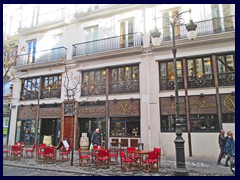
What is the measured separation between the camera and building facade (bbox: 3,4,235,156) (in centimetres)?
1287

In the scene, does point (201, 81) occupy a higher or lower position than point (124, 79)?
lower

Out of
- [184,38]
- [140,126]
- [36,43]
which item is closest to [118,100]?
[140,126]

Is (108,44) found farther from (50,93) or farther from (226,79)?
(226,79)

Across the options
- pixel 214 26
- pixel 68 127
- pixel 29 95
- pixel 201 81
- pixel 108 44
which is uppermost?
pixel 214 26

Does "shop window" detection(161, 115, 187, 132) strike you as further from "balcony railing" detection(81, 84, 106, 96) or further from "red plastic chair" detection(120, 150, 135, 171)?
"red plastic chair" detection(120, 150, 135, 171)

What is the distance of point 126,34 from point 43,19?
9068mm

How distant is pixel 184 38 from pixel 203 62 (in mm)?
A: 1997

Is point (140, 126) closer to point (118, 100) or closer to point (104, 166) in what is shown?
point (118, 100)

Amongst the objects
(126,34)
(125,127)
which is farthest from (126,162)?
(126,34)

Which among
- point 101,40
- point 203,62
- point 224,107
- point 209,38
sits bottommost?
point 224,107

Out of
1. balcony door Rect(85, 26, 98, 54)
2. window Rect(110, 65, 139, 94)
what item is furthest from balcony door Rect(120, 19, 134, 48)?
balcony door Rect(85, 26, 98, 54)

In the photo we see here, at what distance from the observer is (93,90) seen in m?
15.9

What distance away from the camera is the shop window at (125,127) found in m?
14.4

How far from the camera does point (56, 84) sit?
17.6 metres
